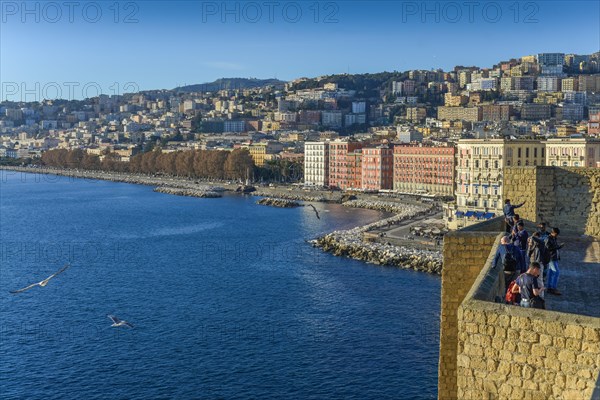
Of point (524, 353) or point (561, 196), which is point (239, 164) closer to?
point (561, 196)

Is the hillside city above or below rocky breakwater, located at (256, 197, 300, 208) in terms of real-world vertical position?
above

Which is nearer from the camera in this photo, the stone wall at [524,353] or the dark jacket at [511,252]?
the stone wall at [524,353]

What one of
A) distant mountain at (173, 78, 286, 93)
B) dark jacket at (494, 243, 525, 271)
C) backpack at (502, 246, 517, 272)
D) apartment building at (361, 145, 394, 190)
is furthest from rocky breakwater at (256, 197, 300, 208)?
distant mountain at (173, 78, 286, 93)

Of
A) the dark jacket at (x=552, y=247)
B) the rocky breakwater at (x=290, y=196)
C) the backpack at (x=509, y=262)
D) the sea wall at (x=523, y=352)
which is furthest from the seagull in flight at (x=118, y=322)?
the rocky breakwater at (x=290, y=196)

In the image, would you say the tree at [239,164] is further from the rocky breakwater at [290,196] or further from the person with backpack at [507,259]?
the person with backpack at [507,259]

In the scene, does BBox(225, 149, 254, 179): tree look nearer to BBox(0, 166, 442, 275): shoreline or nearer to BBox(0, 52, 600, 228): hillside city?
BBox(0, 52, 600, 228): hillside city

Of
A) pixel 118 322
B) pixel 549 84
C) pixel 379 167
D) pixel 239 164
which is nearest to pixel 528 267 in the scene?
pixel 118 322
